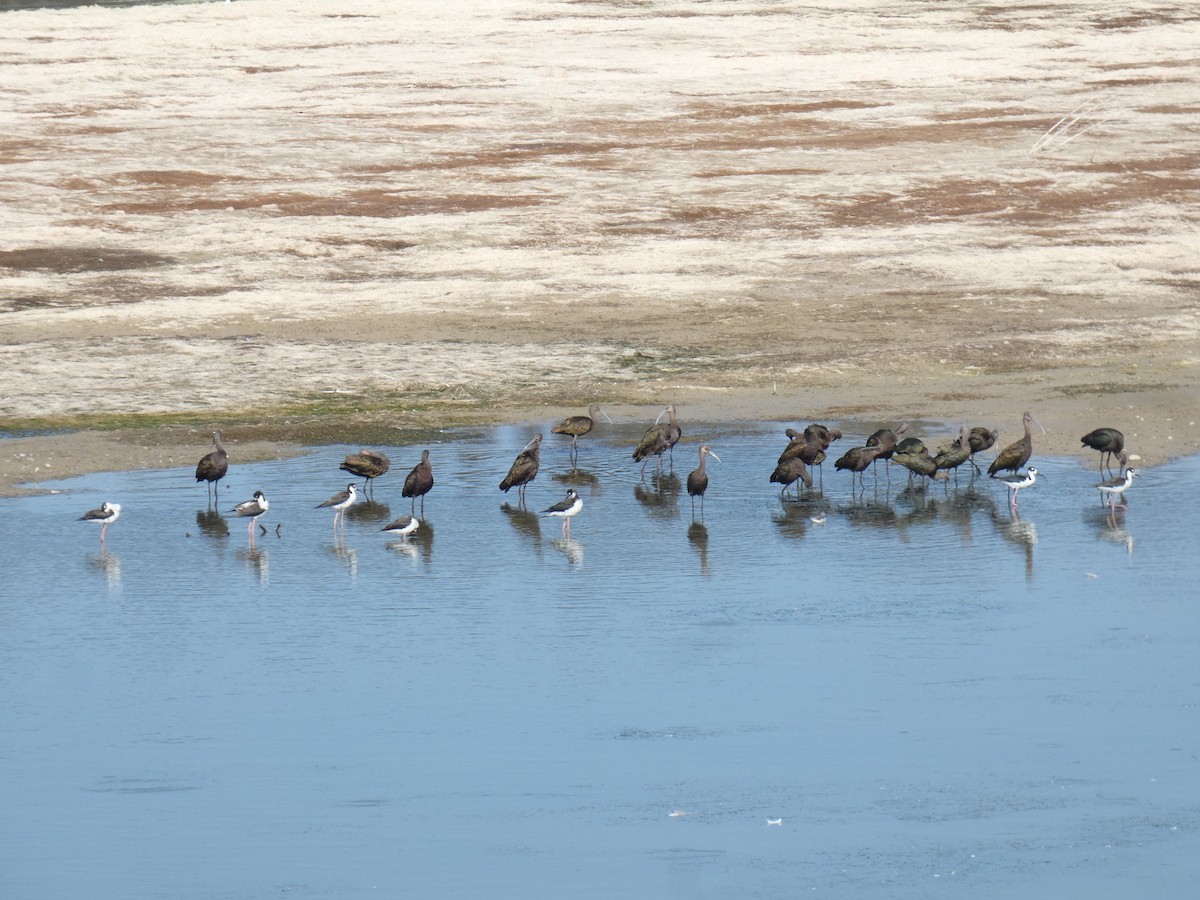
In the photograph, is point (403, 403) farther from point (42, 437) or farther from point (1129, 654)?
point (1129, 654)

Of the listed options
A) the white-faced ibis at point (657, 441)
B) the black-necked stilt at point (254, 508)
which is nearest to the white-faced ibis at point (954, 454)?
the white-faced ibis at point (657, 441)

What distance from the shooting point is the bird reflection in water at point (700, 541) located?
16797mm

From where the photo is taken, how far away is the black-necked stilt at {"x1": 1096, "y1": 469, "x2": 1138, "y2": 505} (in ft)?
61.6

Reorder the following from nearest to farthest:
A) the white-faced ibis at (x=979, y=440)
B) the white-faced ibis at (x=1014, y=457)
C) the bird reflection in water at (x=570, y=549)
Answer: the bird reflection in water at (x=570, y=549) < the white-faced ibis at (x=1014, y=457) < the white-faced ibis at (x=979, y=440)

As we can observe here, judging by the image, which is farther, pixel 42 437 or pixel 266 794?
pixel 42 437

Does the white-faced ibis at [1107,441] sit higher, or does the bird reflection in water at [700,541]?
the white-faced ibis at [1107,441]

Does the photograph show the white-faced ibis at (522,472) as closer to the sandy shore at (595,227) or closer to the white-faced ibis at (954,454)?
the sandy shore at (595,227)

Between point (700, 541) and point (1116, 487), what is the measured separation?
427cm

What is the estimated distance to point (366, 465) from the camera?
19656mm

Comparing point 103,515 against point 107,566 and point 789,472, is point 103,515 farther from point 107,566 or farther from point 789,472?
point 789,472

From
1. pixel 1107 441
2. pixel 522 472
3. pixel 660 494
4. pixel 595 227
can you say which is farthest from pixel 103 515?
pixel 595 227

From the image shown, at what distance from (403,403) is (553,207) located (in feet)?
47.8

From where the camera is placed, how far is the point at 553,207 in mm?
38438

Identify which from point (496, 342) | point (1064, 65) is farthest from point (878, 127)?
point (496, 342)
